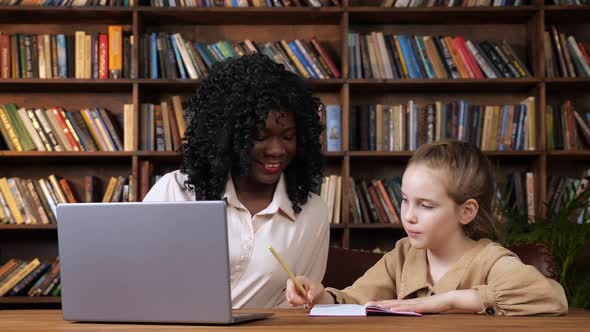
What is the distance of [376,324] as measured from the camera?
49.2 inches

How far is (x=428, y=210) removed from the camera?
5.41 feet

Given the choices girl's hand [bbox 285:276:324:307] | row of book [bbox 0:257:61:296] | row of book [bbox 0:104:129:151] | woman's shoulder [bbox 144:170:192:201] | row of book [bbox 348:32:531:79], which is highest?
row of book [bbox 348:32:531:79]

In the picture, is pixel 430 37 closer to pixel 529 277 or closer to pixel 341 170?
pixel 341 170

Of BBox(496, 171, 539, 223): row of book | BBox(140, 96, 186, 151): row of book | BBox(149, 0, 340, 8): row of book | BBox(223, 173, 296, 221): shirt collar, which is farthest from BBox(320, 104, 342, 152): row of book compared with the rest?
BBox(223, 173, 296, 221): shirt collar

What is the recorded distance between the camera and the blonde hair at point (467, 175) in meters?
1.69

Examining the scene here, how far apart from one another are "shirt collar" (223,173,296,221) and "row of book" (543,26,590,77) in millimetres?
2089

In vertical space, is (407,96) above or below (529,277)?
above

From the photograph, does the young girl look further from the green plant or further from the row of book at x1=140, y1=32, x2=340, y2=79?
the row of book at x1=140, y1=32, x2=340, y2=79

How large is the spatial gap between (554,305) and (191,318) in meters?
0.69

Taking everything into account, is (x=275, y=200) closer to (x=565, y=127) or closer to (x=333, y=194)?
(x=333, y=194)

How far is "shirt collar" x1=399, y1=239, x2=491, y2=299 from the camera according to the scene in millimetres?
1612

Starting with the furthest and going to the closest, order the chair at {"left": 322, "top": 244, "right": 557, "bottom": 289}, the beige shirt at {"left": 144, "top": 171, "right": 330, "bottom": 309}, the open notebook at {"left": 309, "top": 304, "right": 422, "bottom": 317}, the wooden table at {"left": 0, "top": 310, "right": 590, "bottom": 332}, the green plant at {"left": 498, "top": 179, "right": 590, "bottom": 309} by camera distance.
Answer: the green plant at {"left": 498, "top": 179, "right": 590, "bottom": 309}
the chair at {"left": 322, "top": 244, "right": 557, "bottom": 289}
the beige shirt at {"left": 144, "top": 171, "right": 330, "bottom": 309}
the open notebook at {"left": 309, "top": 304, "right": 422, "bottom": 317}
the wooden table at {"left": 0, "top": 310, "right": 590, "bottom": 332}

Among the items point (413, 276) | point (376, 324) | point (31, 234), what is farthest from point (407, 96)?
point (376, 324)

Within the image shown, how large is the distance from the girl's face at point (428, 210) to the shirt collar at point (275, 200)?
0.53 metres
